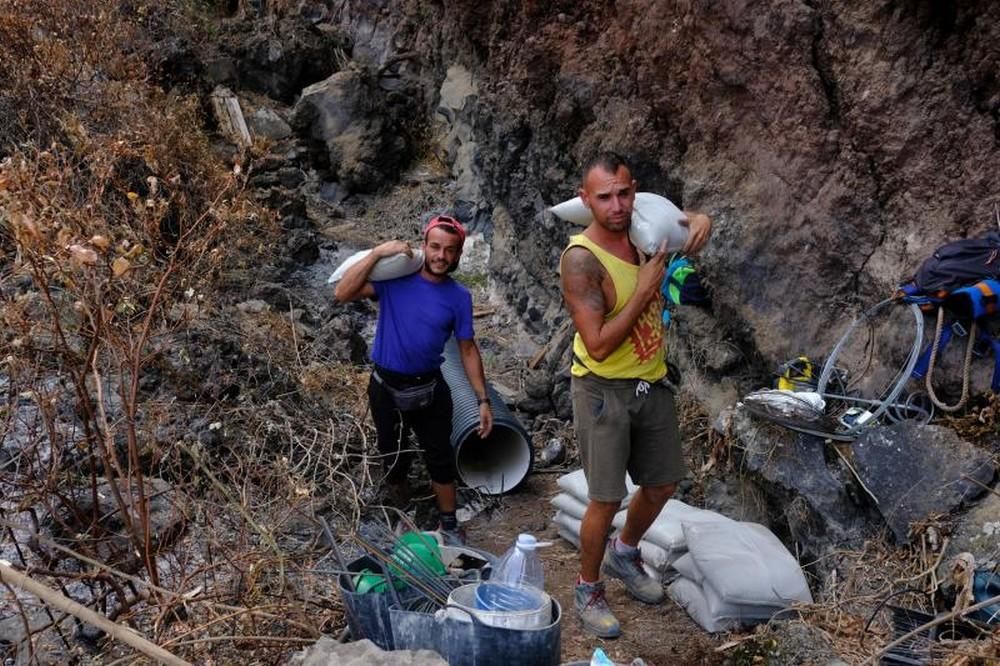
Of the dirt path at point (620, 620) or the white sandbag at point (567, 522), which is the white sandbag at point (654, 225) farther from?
the white sandbag at point (567, 522)

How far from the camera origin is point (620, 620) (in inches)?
161

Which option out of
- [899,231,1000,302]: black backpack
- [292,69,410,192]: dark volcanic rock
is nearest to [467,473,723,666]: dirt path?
[899,231,1000,302]: black backpack

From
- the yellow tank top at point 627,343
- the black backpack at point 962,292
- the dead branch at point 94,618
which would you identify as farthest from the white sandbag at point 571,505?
the dead branch at point 94,618

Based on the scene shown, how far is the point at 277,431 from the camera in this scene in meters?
5.25

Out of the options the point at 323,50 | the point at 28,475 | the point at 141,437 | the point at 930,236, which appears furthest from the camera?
the point at 323,50

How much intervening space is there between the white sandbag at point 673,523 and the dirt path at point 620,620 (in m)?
0.27

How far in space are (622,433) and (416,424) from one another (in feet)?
4.48

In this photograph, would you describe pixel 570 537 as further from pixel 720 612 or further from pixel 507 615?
pixel 507 615

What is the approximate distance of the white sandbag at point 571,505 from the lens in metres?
4.85

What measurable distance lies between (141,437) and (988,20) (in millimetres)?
4764

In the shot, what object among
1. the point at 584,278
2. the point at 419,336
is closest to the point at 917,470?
Answer: the point at 584,278

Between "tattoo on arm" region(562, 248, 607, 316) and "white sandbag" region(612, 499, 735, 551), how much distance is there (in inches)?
52.6

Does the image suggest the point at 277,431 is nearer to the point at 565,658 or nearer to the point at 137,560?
the point at 137,560

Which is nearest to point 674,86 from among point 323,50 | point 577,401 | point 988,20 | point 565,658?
point 988,20
